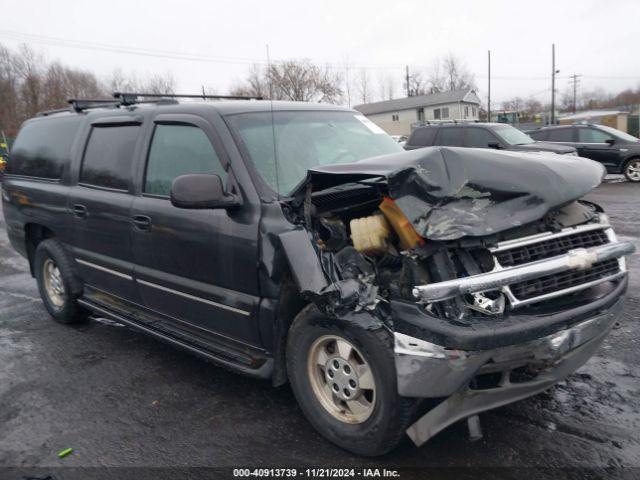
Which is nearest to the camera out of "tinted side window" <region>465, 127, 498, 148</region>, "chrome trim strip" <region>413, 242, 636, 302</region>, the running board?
"chrome trim strip" <region>413, 242, 636, 302</region>

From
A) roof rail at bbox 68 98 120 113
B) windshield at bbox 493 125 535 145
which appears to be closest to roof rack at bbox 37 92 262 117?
roof rail at bbox 68 98 120 113

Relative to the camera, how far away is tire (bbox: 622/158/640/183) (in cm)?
1477

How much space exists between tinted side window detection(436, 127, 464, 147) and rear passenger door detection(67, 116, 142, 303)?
988 centimetres

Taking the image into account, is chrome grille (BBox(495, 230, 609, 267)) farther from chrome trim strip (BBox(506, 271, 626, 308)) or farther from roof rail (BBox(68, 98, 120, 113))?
roof rail (BBox(68, 98, 120, 113))

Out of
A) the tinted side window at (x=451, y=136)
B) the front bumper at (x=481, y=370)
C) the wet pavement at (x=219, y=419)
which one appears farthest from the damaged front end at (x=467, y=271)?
the tinted side window at (x=451, y=136)

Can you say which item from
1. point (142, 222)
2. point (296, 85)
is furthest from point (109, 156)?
point (296, 85)

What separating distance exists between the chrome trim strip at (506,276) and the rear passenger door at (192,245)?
1.12 metres

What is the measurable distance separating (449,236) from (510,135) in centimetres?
1114

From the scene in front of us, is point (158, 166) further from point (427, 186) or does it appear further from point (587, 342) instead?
point (587, 342)

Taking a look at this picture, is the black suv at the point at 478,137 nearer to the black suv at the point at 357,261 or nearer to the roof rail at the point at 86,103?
the roof rail at the point at 86,103

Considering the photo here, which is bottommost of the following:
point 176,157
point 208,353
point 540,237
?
point 208,353

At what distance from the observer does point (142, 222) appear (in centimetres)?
377

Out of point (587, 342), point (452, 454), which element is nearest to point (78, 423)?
point (452, 454)

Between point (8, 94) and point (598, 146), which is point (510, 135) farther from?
point (8, 94)
